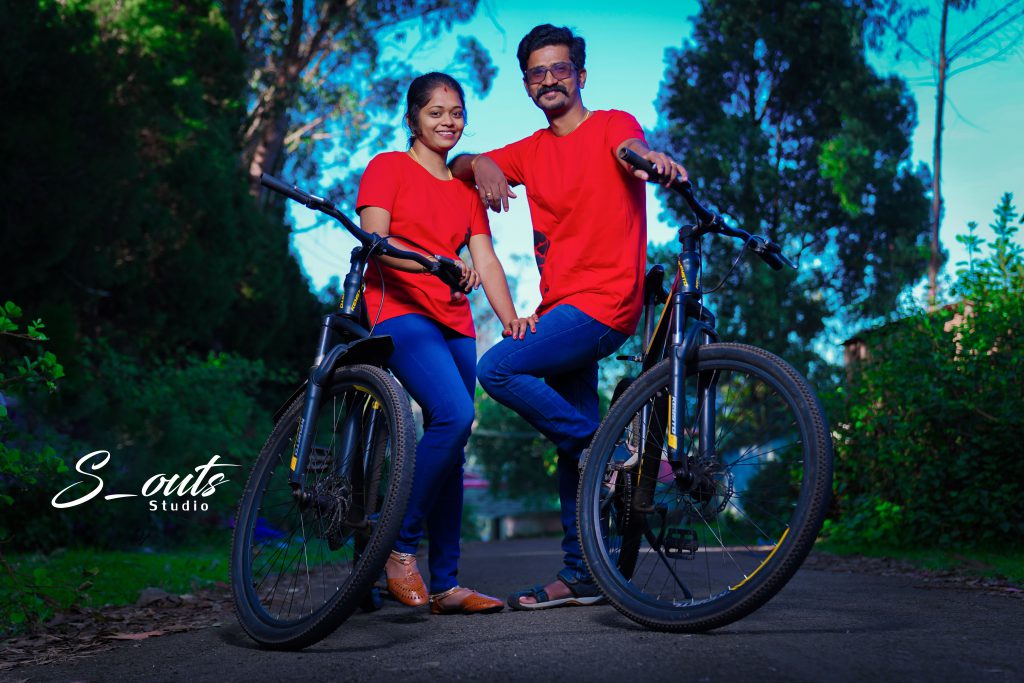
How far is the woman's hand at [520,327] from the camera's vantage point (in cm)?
358

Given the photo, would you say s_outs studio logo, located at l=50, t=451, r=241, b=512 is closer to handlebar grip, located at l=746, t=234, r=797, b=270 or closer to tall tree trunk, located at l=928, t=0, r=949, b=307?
handlebar grip, located at l=746, t=234, r=797, b=270

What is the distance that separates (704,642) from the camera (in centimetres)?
275

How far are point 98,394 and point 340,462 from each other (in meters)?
6.16

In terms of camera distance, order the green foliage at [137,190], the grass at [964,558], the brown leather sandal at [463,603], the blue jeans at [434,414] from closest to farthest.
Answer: the blue jeans at [434,414], the brown leather sandal at [463,603], the grass at [964,558], the green foliage at [137,190]

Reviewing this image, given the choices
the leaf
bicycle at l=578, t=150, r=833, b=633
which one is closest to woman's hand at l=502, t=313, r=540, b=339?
bicycle at l=578, t=150, r=833, b=633

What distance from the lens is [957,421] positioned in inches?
261

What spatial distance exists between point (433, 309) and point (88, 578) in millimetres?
2111

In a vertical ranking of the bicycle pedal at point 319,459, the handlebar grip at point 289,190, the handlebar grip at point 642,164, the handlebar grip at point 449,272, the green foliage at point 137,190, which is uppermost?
the green foliage at point 137,190

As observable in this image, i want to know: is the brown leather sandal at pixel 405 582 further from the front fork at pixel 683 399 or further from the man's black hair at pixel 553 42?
the man's black hair at pixel 553 42

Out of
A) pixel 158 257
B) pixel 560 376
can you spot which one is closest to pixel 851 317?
pixel 158 257

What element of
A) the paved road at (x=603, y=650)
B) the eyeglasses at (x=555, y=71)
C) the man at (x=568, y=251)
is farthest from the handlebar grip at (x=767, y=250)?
the paved road at (x=603, y=650)

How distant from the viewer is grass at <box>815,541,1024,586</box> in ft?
17.3

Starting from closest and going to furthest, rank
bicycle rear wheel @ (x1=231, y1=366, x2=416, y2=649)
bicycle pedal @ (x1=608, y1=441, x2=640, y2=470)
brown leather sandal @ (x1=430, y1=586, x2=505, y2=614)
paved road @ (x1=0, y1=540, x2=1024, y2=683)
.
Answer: paved road @ (x1=0, y1=540, x2=1024, y2=683)
bicycle rear wheel @ (x1=231, y1=366, x2=416, y2=649)
bicycle pedal @ (x1=608, y1=441, x2=640, y2=470)
brown leather sandal @ (x1=430, y1=586, x2=505, y2=614)

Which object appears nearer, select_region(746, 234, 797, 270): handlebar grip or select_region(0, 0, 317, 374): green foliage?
select_region(746, 234, 797, 270): handlebar grip
